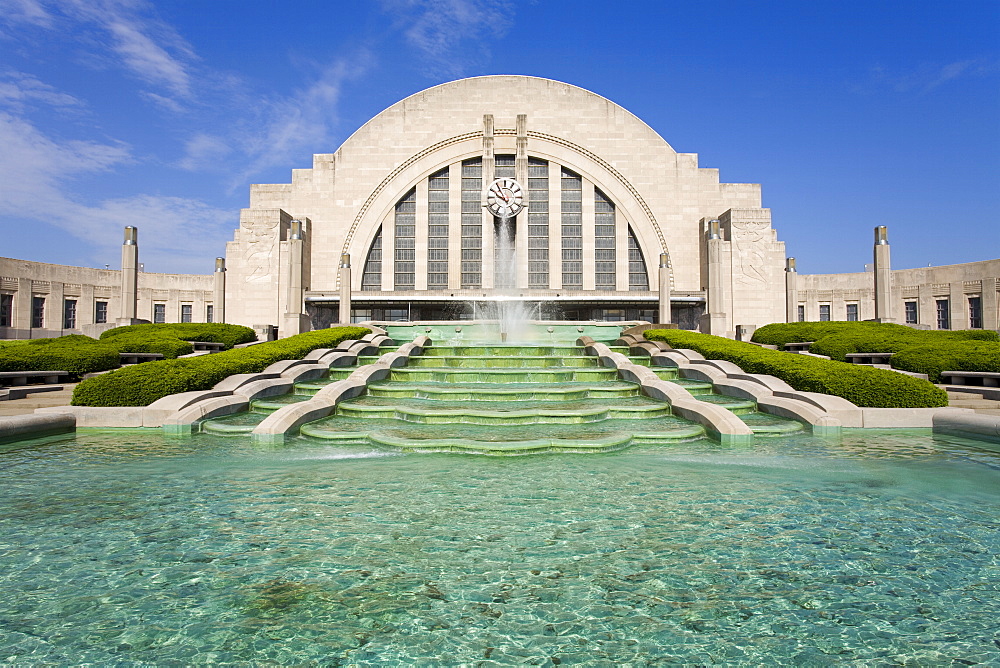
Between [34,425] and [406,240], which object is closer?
[34,425]

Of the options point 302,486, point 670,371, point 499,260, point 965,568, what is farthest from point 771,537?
point 499,260

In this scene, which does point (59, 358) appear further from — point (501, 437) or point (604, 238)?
point (604, 238)

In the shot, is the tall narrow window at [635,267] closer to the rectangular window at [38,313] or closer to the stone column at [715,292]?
the stone column at [715,292]

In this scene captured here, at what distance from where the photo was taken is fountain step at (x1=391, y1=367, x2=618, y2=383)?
41.6ft

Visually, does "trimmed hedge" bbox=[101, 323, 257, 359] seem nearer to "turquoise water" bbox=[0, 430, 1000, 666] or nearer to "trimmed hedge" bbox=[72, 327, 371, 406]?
"trimmed hedge" bbox=[72, 327, 371, 406]

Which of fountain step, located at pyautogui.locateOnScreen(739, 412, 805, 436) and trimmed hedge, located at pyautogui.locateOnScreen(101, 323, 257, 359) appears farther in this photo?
trimmed hedge, located at pyautogui.locateOnScreen(101, 323, 257, 359)

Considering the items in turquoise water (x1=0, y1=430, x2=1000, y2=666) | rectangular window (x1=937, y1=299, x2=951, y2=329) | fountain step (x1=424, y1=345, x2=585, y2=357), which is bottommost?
turquoise water (x1=0, y1=430, x2=1000, y2=666)

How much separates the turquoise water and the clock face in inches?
1179

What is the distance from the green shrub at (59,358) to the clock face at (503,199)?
2434 centimetres

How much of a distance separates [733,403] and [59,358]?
15.4m

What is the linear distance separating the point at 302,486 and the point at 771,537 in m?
4.47

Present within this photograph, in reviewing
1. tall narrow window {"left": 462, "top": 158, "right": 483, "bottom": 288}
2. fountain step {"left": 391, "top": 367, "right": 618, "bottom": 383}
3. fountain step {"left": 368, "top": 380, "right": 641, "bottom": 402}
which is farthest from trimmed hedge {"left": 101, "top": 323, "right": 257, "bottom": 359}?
tall narrow window {"left": 462, "top": 158, "right": 483, "bottom": 288}

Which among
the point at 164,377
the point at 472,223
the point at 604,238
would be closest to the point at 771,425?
the point at 164,377

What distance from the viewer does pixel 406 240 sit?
123 ft
